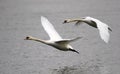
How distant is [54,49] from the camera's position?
4.73 meters

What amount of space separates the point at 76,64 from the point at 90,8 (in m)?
2.69

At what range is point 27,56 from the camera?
450cm

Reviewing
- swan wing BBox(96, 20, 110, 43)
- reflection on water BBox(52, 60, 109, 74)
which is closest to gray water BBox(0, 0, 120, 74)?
reflection on water BBox(52, 60, 109, 74)

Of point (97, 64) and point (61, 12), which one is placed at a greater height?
point (61, 12)

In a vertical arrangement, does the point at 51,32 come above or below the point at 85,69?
above

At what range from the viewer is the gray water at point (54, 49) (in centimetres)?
415

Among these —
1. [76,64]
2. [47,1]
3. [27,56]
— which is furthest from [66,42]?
[47,1]

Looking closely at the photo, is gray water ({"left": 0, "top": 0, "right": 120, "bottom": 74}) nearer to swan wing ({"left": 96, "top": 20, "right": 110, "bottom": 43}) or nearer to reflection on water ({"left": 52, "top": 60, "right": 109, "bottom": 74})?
reflection on water ({"left": 52, "top": 60, "right": 109, "bottom": 74})

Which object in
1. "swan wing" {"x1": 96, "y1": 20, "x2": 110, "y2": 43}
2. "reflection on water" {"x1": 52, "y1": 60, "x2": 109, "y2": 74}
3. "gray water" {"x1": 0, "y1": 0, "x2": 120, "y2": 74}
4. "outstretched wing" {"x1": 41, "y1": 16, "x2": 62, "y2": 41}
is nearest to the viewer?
"swan wing" {"x1": 96, "y1": 20, "x2": 110, "y2": 43}

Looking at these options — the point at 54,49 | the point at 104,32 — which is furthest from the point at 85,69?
the point at 54,49

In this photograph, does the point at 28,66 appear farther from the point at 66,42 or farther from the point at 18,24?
the point at 18,24

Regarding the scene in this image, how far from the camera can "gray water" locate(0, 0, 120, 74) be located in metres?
4.15

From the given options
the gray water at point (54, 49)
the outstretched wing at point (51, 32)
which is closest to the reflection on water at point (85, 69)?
the gray water at point (54, 49)

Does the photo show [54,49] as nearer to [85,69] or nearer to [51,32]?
[51,32]
